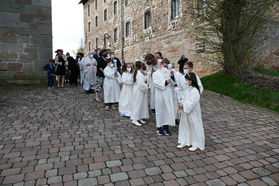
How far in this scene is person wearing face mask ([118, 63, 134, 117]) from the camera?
632cm

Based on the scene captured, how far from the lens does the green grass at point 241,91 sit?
767 cm

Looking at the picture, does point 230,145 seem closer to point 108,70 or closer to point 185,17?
point 108,70

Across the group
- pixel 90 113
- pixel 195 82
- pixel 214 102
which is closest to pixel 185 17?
pixel 214 102

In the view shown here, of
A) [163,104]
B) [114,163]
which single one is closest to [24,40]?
[163,104]

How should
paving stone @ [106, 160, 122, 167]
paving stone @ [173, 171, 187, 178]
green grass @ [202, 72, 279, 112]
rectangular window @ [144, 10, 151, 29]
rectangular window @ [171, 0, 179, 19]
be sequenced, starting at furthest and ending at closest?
1. rectangular window @ [144, 10, 151, 29]
2. rectangular window @ [171, 0, 179, 19]
3. green grass @ [202, 72, 279, 112]
4. paving stone @ [106, 160, 122, 167]
5. paving stone @ [173, 171, 187, 178]

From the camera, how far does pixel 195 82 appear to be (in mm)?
4059

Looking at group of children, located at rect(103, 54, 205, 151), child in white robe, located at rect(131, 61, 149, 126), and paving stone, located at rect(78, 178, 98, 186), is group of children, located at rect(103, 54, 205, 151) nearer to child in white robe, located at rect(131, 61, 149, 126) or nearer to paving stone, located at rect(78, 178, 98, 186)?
child in white robe, located at rect(131, 61, 149, 126)

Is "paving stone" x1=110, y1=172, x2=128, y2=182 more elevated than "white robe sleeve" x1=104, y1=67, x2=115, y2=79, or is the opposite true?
"white robe sleeve" x1=104, y1=67, x2=115, y2=79

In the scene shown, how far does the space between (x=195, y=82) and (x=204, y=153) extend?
1284 mm

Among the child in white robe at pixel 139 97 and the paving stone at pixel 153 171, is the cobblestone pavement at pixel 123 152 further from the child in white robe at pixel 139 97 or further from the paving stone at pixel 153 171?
the child in white robe at pixel 139 97

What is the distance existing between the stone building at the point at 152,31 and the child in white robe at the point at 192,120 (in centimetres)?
758

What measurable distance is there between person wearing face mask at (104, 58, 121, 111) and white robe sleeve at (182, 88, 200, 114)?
3539mm

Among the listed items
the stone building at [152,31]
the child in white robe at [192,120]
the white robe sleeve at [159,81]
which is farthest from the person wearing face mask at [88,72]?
the child in white robe at [192,120]

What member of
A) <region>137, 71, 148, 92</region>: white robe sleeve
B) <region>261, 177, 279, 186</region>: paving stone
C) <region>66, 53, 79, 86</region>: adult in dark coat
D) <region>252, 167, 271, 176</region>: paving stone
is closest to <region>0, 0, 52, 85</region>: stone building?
<region>66, 53, 79, 86</region>: adult in dark coat
